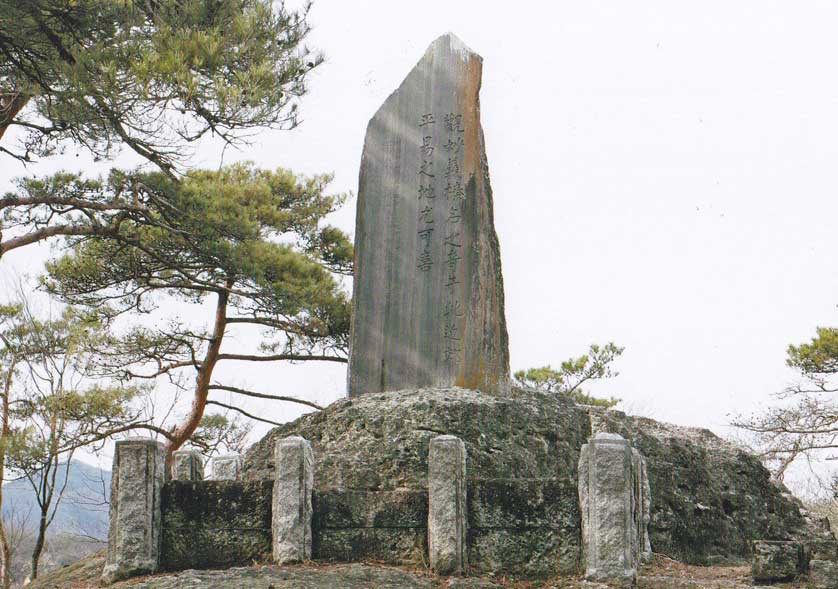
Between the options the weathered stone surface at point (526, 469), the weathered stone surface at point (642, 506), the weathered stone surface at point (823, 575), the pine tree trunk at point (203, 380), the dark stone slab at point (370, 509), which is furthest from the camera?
the pine tree trunk at point (203, 380)

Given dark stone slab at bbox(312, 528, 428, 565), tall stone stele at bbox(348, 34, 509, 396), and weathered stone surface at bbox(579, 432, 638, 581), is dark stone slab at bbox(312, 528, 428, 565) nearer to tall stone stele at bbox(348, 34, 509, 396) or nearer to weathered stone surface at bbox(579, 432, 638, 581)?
weathered stone surface at bbox(579, 432, 638, 581)

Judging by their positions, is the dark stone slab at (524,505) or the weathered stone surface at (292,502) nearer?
the dark stone slab at (524,505)

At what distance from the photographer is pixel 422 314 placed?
31.6 feet

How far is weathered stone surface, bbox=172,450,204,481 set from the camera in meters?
8.95

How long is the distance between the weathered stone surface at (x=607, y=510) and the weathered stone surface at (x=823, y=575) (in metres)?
1.29

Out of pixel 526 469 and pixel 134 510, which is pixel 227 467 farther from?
pixel 526 469

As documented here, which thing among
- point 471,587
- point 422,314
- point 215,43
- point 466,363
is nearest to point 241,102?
point 215,43

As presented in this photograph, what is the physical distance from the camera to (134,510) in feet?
24.5

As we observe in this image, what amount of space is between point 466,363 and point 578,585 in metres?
2.89

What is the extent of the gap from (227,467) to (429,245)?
9.11 feet

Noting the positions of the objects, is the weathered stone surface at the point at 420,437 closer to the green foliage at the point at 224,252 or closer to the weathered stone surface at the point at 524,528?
the weathered stone surface at the point at 524,528

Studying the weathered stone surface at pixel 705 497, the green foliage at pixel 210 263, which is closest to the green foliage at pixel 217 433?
the green foliage at pixel 210 263

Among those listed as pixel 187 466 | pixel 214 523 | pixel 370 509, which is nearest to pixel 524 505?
pixel 370 509

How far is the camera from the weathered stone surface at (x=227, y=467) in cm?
919
